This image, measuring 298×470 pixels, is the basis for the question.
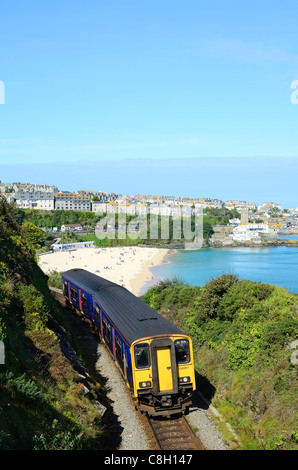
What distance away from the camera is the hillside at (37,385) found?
321 inches

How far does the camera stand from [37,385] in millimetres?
10141

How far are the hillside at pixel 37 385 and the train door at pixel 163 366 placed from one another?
194 centimetres

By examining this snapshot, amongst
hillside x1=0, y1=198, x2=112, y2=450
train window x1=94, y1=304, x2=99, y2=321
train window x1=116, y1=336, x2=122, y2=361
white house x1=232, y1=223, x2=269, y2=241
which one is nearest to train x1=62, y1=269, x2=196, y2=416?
train window x1=116, y1=336, x2=122, y2=361

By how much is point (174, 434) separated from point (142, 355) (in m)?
2.24

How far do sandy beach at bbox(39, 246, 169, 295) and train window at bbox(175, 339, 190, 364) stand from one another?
36.9m

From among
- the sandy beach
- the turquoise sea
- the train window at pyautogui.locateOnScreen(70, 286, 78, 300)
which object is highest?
the train window at pyautogui.locateOnScreen(70, 286, 78, 300)

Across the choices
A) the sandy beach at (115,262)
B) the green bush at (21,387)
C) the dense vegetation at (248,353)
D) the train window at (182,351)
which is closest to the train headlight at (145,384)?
the train window at (182,351)

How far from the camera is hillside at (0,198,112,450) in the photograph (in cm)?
815

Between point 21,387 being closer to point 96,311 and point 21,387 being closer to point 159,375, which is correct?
point 159,375

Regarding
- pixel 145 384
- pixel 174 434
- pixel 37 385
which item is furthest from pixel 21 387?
pixel 174 434

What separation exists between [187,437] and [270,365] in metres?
3.92

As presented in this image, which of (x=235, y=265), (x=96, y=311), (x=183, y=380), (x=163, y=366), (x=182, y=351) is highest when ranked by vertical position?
(x=182, y=351)

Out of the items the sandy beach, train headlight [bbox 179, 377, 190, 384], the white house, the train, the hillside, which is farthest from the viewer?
the white house

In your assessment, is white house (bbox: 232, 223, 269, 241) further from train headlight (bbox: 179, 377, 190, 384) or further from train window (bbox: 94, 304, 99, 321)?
train headlight (bbox: 179, 377, 190, 384)
